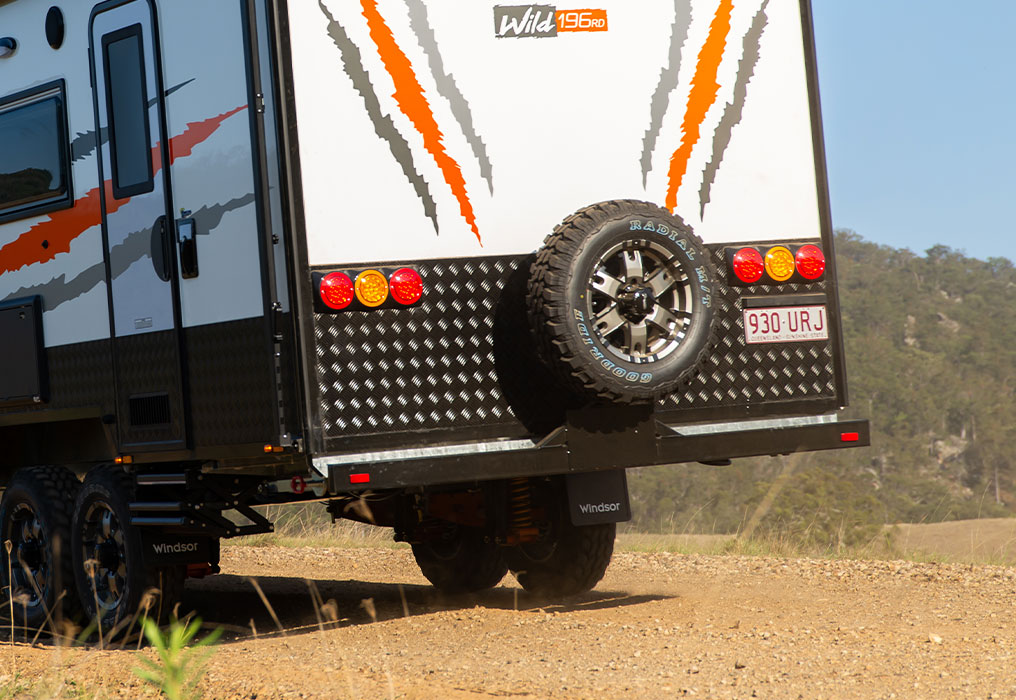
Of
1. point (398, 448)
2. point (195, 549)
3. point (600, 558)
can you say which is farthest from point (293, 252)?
point (600, 558)

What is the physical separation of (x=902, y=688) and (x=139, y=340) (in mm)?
4017

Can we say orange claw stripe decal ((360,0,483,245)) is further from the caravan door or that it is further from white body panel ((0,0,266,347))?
the caravan door

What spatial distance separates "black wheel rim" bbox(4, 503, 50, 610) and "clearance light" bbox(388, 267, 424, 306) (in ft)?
9.04

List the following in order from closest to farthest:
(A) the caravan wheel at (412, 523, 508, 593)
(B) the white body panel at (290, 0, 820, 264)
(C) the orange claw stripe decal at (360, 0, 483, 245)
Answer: (B) the white body panel at (290, 0, 820, 264), (C) the orange claw stripe decal at (360, 0, 483, 245), (A) the caravan wheel at (412, 523, 508, 593)

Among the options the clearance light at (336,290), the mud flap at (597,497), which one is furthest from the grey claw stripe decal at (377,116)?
the mud flap at (597,497)

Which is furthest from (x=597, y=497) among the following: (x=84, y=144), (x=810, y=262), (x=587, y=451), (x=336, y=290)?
(x=84, y=144)

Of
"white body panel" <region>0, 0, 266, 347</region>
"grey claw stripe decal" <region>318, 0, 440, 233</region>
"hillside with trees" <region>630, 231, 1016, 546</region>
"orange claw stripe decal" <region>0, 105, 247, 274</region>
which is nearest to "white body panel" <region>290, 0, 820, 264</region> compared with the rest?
"grey claw stripe decal" <region>318, 0, 440, 233</region>

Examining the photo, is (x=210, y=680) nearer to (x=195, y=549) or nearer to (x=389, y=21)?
(x=195, y=549)

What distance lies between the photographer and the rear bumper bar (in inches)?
226

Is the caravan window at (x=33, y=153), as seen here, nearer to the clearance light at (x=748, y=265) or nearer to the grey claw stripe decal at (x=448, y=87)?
the grey claw stripe decal at (x=448, y=87)

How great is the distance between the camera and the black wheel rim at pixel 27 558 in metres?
7.39

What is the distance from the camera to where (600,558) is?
7344 mm

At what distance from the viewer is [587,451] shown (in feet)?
20.1

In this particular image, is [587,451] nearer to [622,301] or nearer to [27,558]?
[622,301]
